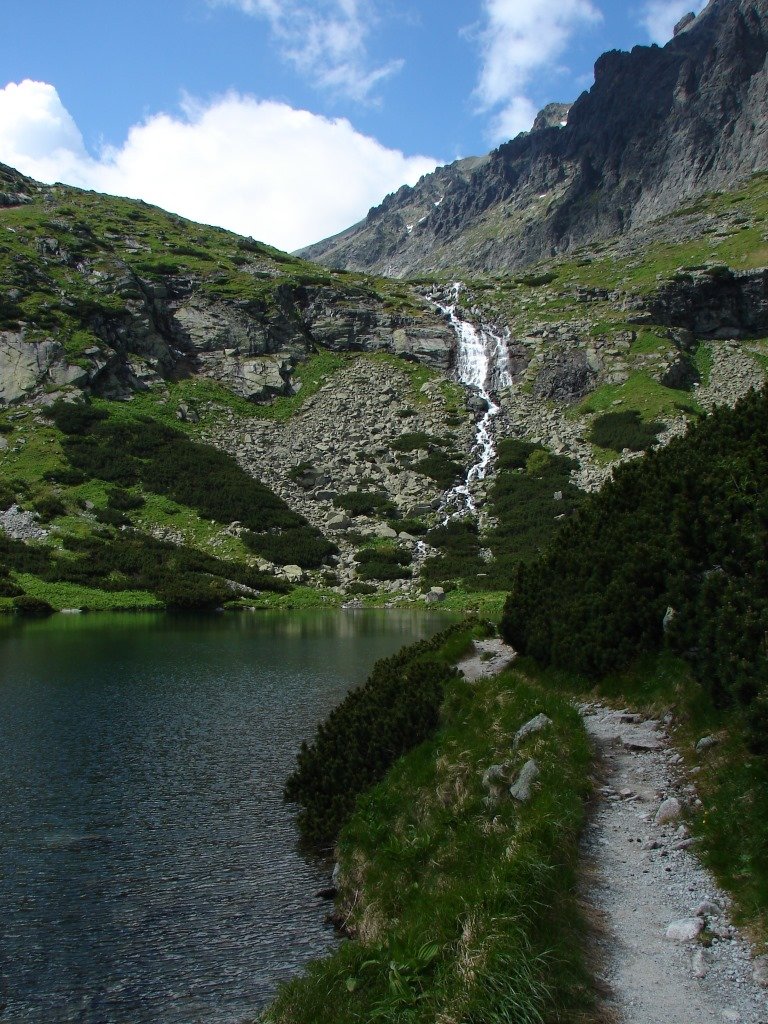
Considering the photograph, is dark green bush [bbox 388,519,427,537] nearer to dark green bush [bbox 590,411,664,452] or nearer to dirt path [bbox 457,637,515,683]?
dark green bush [bbox 590,411,664,452]

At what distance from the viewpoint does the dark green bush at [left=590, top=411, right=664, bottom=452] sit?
6800 cm

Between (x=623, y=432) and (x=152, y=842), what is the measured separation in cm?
6652

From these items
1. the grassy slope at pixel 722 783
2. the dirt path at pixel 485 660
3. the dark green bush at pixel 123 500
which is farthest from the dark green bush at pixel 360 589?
the grassy slope at pixel 722 783

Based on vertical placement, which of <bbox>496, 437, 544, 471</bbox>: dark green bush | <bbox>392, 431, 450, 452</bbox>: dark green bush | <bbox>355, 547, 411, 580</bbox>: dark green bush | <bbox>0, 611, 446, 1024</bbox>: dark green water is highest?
<bbox>392, 431, 450, 452</bbox>: dark green bush

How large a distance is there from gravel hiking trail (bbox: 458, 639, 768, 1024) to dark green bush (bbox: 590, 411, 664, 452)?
61.4m

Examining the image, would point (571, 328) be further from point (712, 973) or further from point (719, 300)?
point (712, 973)

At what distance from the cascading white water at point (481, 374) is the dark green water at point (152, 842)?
48.0 meters

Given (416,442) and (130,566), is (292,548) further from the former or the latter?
(416,442)

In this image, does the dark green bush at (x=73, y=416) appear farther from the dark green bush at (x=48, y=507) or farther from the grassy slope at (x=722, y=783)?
the grassy slope at (x=722, y=783)

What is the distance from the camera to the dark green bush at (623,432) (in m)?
68.0

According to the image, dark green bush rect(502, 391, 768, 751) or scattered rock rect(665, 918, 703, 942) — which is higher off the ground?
dark green bush rect(502, 391, 768, 751)

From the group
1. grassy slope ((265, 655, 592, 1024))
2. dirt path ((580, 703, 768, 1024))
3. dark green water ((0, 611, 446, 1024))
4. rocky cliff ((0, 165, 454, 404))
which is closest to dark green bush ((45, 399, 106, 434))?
rocky cliff ((0, 165, 454, 404))

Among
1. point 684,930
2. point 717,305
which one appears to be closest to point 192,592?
point 684,930

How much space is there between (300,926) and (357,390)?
82.0 m
